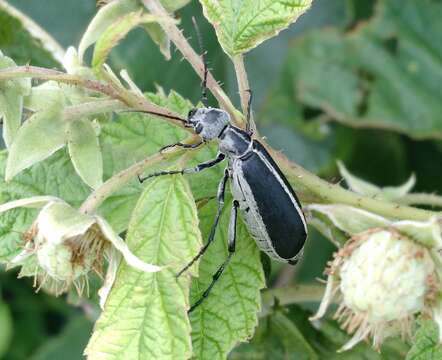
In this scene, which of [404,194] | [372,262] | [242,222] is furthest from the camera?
[404,194]

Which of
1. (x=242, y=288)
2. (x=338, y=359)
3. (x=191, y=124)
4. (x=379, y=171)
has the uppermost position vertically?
(x=191, y=124)

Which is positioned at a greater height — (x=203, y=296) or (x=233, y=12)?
(x=233, y=12)

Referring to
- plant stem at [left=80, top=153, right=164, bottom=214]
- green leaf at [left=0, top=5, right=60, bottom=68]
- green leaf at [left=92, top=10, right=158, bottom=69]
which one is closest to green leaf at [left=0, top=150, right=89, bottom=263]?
plant stem at [left=80, top=153, right=164, bottom=214]

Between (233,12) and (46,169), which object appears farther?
(46,169)

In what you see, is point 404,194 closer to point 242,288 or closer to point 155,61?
point 242,288

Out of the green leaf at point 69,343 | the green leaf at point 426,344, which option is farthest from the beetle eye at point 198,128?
the green leaf at point 69,343

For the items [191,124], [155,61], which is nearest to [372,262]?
[191,124]

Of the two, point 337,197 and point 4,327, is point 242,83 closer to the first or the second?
point 337,197
